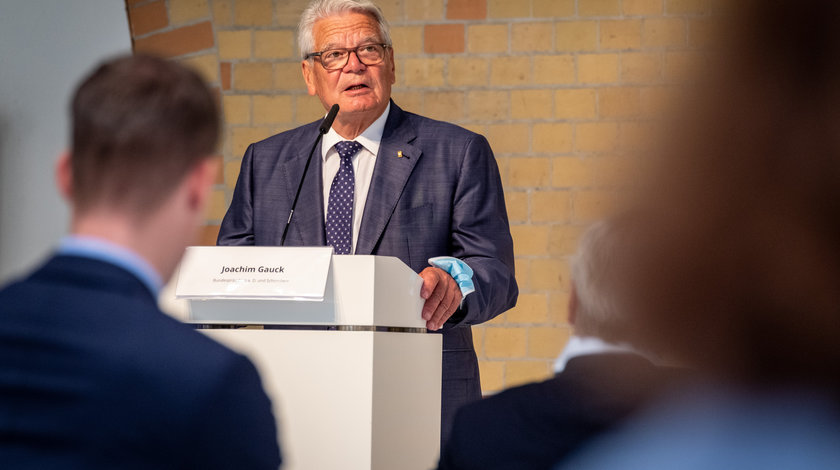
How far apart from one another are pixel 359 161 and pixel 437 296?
0.68 metres

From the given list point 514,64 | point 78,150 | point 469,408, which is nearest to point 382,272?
point 469,408

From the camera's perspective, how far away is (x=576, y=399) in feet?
2.65

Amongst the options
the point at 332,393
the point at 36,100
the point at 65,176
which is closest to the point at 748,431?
the point at 65,176

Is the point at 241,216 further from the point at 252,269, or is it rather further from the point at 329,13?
the point at 252,269

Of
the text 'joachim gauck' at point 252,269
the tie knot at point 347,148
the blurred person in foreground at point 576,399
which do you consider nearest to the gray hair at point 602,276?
the blurred person in foreground at point 576,399

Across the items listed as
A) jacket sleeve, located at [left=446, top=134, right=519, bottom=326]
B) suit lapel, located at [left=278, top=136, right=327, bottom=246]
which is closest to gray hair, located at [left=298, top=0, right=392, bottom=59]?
suit lapel, located at [left=278, top=136, right=327, bottom=246]

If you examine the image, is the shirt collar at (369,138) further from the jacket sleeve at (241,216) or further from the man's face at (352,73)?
the jacket sleeve at (241,216)

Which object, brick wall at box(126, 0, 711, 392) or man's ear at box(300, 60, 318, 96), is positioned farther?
brick wall at box(126, 0, 711, 392)

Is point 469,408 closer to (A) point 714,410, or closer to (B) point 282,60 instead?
(A) point 714,410

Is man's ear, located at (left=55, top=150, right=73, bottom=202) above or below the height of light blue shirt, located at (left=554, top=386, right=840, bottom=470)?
above

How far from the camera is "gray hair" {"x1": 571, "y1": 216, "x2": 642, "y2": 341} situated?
0.61 meters

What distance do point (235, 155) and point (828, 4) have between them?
3.57 m

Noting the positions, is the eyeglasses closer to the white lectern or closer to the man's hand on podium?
the man's hand on podium

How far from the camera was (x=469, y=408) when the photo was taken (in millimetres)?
894
